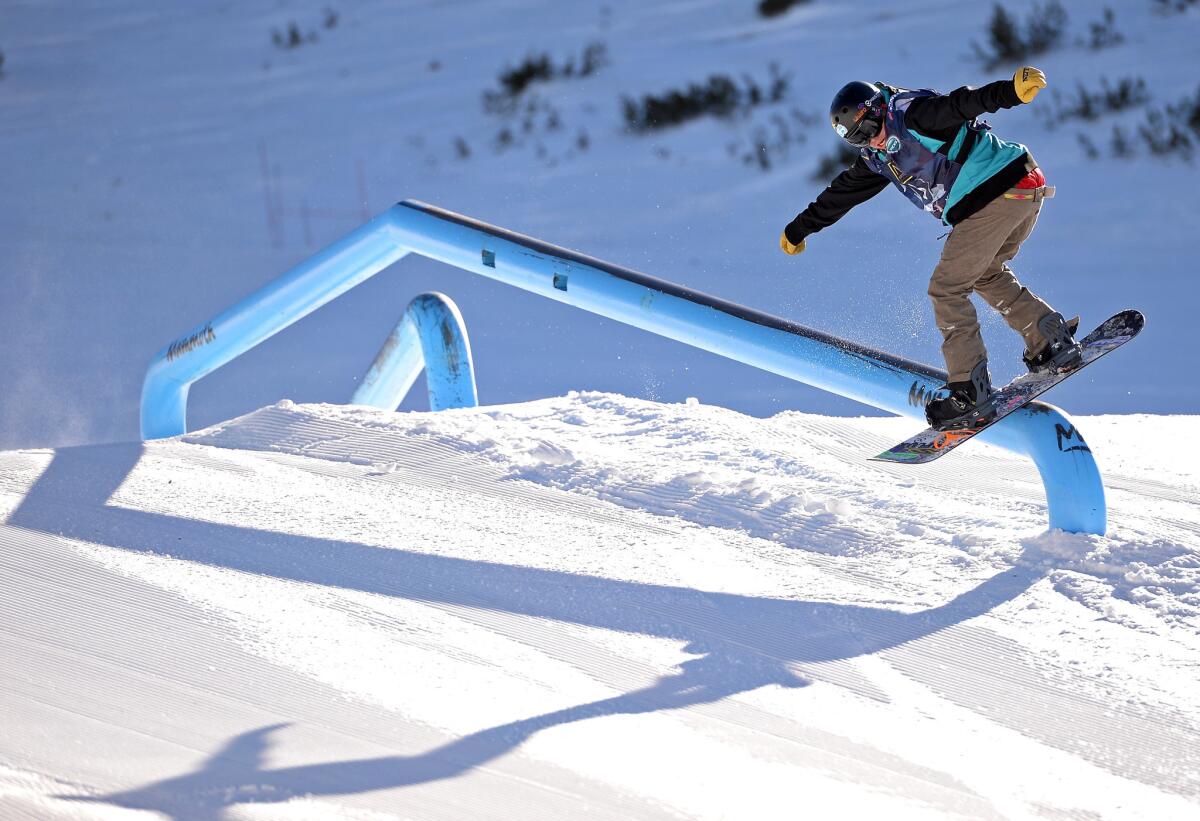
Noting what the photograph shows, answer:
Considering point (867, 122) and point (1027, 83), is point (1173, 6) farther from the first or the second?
point (1027, 83)

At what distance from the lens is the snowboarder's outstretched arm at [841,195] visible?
323cm

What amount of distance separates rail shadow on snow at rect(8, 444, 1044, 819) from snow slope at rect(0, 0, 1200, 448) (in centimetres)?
475

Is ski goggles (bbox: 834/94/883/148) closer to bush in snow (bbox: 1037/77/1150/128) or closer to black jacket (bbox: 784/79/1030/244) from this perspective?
black jacket (bbox: 784/79/1030/244)

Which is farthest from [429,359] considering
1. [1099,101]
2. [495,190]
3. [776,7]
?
[776,7]

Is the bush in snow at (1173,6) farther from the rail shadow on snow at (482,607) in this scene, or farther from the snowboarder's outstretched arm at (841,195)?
the rail shadow on snow at (482,607)

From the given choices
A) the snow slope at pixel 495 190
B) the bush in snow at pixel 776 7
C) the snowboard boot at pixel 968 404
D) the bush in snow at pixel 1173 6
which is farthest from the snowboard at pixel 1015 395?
the bush in snow at pixel 776 7

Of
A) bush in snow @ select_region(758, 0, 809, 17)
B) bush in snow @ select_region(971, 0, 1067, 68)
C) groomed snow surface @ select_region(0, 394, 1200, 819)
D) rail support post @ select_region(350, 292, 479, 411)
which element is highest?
bush in snow @ select_region(758, 0, 809, 17)

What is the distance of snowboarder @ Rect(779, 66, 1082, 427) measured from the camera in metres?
2.93

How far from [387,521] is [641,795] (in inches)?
61.4

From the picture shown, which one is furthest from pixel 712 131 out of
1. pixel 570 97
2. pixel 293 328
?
pixel 293 328

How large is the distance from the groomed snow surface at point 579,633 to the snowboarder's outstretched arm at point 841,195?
31.0 inches

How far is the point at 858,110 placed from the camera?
2957 mm

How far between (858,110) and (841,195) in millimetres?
361

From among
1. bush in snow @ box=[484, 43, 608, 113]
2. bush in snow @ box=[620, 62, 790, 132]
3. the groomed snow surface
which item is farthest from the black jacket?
bush in snow @ box=[484, 43, 608, 113]
